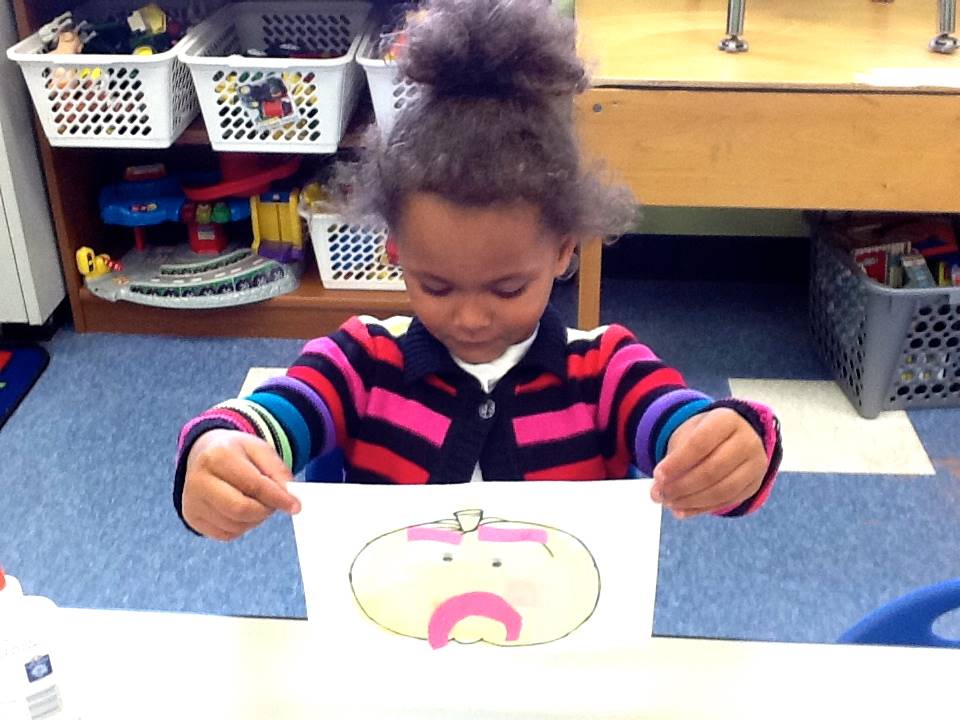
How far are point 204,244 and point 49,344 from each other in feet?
1.15

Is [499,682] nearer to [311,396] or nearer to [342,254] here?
[311,396]

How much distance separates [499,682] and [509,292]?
0.25 metres

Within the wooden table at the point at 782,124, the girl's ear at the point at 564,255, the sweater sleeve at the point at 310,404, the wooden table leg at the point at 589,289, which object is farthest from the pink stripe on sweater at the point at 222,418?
the wooden table leg at the point at 589,289

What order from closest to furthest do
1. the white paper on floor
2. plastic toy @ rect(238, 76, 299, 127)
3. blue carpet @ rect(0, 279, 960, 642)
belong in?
blue carpet @ rect(0, 279, 960, 642) → the white paper on floor → plastic toy @ rect(238, 76, 299, 127)

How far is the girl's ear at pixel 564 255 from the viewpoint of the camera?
0.75 meters

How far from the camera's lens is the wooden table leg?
5.52 feet

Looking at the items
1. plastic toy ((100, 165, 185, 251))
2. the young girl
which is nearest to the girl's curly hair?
→ the young girl

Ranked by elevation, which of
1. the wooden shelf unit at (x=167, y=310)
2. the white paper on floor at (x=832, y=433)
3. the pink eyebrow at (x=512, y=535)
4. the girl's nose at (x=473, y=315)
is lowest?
the white paper on floor at (x=832, y=433)

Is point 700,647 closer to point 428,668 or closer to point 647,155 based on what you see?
point 428,668

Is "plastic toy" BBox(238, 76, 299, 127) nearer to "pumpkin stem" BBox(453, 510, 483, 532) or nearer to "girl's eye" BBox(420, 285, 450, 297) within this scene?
"girl's eye" BBox(420, 285, 450, 297)

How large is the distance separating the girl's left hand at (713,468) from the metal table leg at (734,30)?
109 cm

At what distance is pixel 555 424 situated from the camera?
2.64ft

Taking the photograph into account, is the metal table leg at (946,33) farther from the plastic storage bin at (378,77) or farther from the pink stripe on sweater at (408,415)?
the pink stripe on sweater at (408,415)

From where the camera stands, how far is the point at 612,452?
81cm
